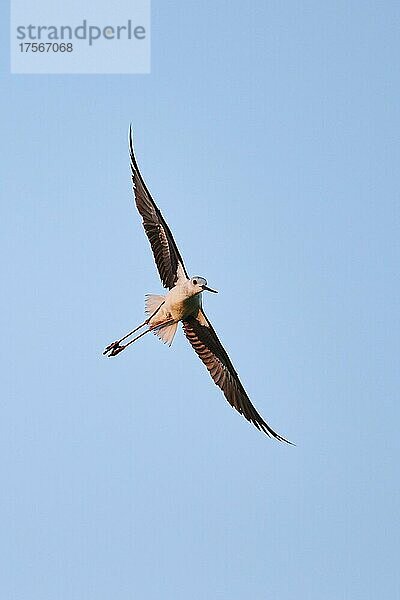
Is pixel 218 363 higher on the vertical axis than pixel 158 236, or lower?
lower

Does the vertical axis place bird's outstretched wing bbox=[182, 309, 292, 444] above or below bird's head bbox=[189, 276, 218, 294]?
below

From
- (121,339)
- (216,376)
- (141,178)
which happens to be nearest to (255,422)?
(216,376)

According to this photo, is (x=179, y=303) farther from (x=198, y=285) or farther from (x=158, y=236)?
(x=158, y=236)

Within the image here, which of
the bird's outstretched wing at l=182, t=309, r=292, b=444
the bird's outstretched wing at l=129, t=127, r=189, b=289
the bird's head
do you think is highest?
the bird's outstretched wing at l=129, t=127, r=189, b=289

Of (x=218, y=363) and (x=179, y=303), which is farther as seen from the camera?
(x=218, y=363)

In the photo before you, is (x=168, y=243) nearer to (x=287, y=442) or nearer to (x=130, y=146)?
(x=130, y=146)

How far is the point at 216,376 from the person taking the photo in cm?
2458

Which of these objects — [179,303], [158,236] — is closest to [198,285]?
[179,303]

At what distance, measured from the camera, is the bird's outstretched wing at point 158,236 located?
2344 centimetres

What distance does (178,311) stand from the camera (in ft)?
75.3

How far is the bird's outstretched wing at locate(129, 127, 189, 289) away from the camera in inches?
923

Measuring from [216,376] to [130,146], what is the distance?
4.70m

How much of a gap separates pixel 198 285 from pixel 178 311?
28.4 inches

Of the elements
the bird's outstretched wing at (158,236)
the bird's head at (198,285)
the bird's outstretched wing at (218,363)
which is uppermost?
the bird's outstretched wing at (158,236)
